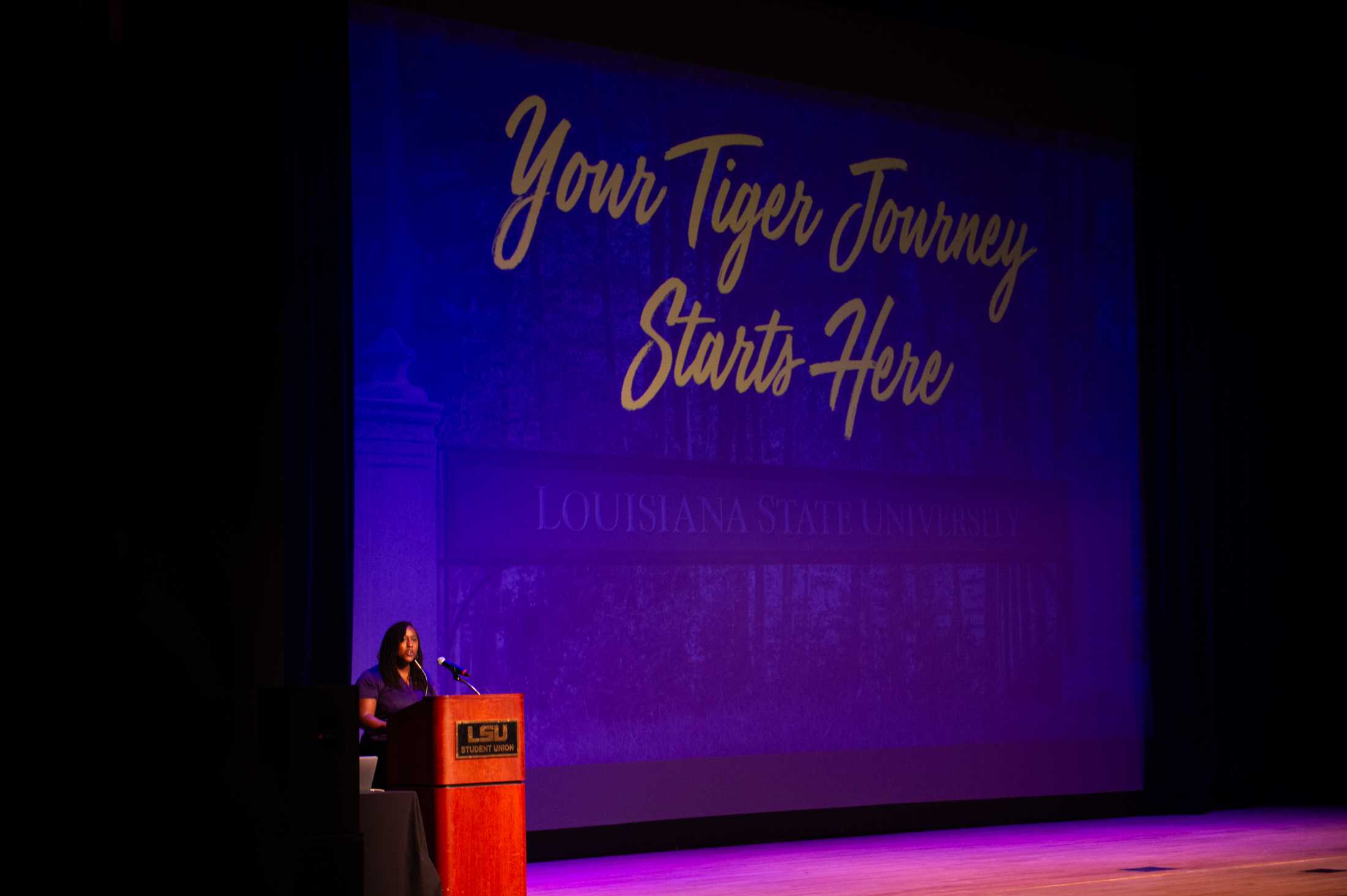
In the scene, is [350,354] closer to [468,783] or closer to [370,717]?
[370,717]

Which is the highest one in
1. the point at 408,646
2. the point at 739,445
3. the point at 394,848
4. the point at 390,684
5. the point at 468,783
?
the point at 739,445

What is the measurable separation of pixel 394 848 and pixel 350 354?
7.99 ft

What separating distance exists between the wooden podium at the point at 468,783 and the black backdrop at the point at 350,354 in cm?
51

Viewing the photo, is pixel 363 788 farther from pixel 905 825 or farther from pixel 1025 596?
pixel 1025 596

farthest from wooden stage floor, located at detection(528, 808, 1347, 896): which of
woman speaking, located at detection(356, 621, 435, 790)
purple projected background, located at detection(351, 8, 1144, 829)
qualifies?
woman speaking, located at detection(356, 621, 435, 790)

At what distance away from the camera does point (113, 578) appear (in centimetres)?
360

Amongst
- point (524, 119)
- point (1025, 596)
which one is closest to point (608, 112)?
point (524, 119)

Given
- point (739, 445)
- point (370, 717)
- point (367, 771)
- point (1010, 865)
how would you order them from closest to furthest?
point (367, 771), point (370, 717), point (1010, 865), point (739, 445)

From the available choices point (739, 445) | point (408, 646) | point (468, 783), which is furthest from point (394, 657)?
point (739, 445)

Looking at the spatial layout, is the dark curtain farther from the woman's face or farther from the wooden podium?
the wooden podium

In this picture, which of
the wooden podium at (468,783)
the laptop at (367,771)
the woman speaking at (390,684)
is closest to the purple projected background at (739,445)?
the woman speaking at (390,684)

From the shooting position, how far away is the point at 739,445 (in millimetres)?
7102

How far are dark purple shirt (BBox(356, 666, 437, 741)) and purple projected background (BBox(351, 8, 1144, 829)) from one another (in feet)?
2.25

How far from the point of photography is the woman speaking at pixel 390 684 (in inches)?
215
